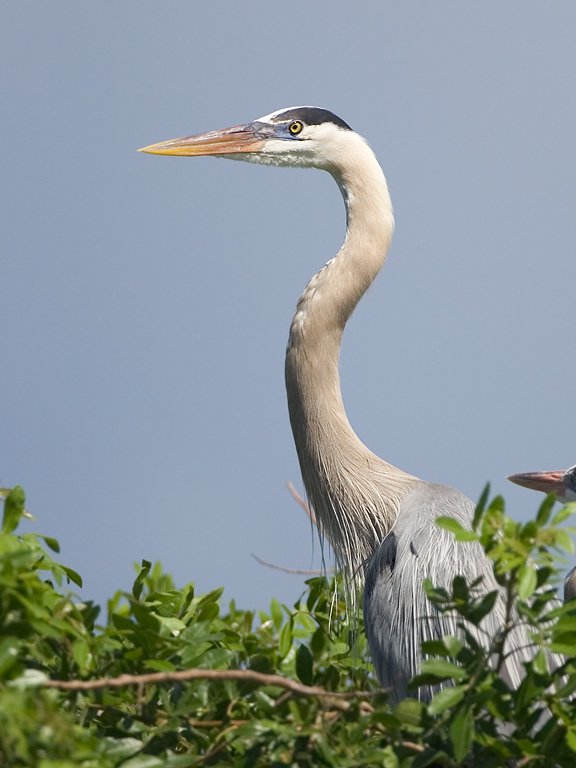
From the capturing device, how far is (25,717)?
1.67 m

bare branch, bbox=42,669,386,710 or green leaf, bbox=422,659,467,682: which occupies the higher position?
green leaf, bbox=422,659,467,682

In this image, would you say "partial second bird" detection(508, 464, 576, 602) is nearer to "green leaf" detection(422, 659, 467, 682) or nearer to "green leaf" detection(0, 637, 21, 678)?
"green leaf" detection(422, 659, 467, 682)

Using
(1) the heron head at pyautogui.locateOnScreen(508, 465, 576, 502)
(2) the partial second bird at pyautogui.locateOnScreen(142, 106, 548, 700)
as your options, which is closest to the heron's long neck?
(2) the partial second bird at pyautogui.locateOnScreen(142, 106, 548, 700)

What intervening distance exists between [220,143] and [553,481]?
108 inches

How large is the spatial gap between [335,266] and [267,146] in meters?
0.84

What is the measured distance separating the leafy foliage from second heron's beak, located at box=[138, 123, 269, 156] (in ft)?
9.89

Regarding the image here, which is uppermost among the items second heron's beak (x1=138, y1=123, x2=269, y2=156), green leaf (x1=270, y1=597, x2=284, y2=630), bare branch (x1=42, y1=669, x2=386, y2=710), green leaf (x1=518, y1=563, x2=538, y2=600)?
second heron's beak (x1=138, y1=123, x2=269, y2=156)

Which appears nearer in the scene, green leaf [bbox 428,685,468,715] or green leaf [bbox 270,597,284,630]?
green leaf [bbox 428,685,468,715]

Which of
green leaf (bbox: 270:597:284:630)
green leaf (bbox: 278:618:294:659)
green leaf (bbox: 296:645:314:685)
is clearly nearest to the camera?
green leaf (bbox: 296:645:314:685)

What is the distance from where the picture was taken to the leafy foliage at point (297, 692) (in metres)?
2.15

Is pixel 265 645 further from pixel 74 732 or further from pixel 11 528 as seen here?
pixel 74 732

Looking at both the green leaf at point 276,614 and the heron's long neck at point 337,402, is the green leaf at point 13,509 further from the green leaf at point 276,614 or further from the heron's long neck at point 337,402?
the heron's long neck at point 337,402

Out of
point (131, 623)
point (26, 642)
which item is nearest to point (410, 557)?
→ point (131, 623)

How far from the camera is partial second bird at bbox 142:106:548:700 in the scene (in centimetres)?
412
